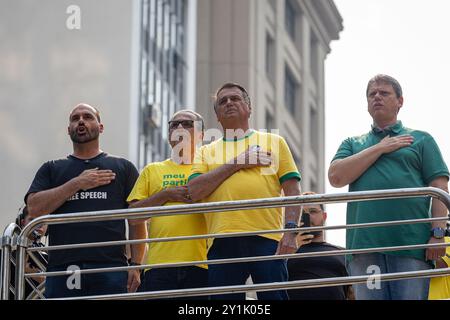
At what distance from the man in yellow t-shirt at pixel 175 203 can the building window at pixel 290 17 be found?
44.4 meters

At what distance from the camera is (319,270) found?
1048 centimetres

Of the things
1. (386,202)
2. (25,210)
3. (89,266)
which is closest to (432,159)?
(386,202)

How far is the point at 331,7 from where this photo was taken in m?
59.9

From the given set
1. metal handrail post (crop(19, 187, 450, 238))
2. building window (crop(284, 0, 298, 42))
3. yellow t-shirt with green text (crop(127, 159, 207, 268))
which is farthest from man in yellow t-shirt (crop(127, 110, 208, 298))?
building window (crop(284, 0, 298, 42))

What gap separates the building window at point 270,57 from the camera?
1989 inches

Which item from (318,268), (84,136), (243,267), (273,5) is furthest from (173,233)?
(273,5)

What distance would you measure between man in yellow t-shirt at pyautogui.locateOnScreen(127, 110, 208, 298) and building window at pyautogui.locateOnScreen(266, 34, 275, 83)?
39.9 meters

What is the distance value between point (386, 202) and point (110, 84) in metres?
23.7

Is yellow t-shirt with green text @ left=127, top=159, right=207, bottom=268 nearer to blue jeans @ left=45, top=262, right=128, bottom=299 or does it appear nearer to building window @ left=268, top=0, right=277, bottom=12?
blue jeans @ left=45, top=262, right=128, bottom=299

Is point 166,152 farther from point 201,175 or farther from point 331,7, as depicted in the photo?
point 201,175

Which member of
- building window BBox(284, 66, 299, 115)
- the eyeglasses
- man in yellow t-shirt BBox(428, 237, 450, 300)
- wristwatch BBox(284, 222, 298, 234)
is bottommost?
man in yellow t-shirt BBox(428, 237, 450, 300)

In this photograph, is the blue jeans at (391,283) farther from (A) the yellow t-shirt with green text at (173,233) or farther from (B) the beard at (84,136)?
(B) the beard at (84,136)

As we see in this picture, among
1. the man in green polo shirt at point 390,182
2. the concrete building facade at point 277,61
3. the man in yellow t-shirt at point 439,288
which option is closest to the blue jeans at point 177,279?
the man in green polo shirt at point 390,182

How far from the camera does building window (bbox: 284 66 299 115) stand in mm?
54000
